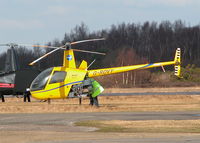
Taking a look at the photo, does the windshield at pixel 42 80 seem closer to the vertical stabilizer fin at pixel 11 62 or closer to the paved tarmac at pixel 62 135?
the paved tarmac at pixel 62 135

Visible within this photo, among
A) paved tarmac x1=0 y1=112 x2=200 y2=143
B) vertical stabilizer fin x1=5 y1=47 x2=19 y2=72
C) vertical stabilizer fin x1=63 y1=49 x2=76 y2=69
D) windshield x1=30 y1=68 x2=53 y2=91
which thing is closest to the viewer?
paved tarmac x1=0 y1=112 x2=200 y2=143

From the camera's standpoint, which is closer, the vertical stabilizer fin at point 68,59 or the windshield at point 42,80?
the vertical stabilizer fin at point 68,59

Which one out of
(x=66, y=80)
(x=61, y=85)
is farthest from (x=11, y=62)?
(x=66, y=80)

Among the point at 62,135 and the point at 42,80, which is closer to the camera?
the point at 62,135

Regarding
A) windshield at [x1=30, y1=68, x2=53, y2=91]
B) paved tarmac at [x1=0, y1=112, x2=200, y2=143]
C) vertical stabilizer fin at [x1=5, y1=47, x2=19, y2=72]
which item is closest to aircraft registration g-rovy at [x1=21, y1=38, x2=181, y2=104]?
windshield at [x1=30, y1=68, x2=53, y2=91]

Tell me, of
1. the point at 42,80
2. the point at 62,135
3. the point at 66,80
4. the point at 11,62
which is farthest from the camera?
the point at 11,62

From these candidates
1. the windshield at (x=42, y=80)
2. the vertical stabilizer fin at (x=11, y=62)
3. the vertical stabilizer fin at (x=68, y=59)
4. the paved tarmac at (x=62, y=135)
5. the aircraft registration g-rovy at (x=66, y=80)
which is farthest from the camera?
the vertical stabilizer fin at (x=11, y=62)

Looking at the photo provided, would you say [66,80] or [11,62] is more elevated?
[11,62]

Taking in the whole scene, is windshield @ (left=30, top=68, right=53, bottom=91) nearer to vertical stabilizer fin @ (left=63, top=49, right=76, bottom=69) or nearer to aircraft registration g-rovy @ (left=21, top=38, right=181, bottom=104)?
aircraft registration g-rovy @ (left=21, top=38, right=181, bottom=104)

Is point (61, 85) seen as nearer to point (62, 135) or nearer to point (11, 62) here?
point (11, 62)

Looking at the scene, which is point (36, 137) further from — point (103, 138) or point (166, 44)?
point (166, 44)

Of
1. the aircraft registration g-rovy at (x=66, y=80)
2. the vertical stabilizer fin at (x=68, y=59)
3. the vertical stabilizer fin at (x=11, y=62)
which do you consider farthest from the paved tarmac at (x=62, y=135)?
the vertical stabilizer fin at (x=11, y=62)

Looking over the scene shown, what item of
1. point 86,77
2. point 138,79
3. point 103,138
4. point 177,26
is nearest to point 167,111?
point 86,77

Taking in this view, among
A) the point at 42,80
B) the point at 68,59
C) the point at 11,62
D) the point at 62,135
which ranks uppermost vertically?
the point at 68,59
